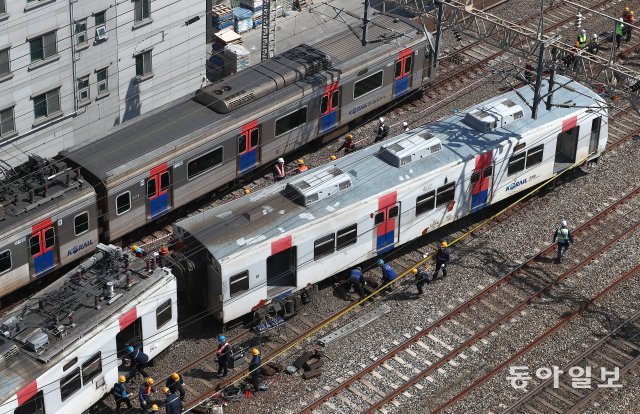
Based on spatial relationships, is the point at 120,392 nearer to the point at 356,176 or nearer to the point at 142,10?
the point at 356,176

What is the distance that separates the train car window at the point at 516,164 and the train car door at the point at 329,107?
308 inches

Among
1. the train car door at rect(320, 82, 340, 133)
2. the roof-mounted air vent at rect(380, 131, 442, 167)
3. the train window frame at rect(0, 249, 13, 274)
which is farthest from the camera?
A: the train car door at rect(320, 82, 340, 133)

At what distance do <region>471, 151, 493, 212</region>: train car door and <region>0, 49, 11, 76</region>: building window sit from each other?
57.4 feet

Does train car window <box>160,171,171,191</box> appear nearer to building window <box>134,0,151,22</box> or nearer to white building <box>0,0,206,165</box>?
white building <box>0,0,206,165</box>

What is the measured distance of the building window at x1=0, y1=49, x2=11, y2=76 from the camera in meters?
44.7

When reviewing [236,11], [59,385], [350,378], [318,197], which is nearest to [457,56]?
[236,11]

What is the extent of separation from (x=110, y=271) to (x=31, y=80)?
12456 millimetres

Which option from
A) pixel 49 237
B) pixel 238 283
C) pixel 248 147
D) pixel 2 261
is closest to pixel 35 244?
pixel 49 237

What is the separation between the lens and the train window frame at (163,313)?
1459 inches

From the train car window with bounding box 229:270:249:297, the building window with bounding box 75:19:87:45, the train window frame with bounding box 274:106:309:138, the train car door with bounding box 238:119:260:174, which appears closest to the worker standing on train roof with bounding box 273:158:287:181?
the train car door with bounding box 238:119:260:174

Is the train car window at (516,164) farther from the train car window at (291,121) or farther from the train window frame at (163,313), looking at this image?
the train window frame at (163,313)

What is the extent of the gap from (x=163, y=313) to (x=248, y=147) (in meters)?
10.1

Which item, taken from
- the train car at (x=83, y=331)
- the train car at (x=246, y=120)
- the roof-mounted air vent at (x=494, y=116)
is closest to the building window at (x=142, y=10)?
the train car at (x=246, y=120)

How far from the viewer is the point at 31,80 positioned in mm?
46062
